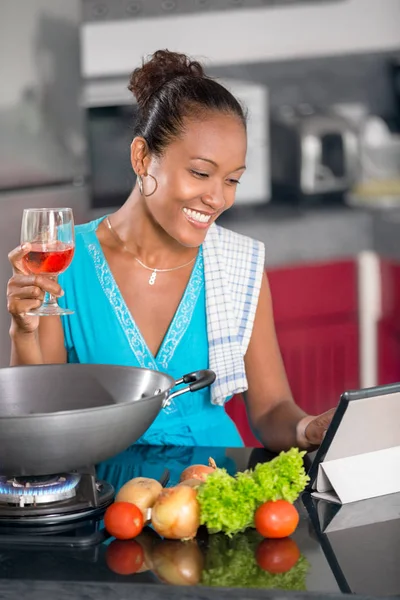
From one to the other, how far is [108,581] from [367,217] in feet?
11.7

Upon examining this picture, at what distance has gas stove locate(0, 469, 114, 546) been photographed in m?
1.45

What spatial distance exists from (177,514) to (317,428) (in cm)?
51

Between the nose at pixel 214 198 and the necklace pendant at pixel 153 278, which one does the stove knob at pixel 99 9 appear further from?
the nose at pixel 214 198

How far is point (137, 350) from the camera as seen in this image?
2201mm

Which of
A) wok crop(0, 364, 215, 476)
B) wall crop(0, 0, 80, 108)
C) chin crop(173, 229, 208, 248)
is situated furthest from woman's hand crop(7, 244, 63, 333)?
wall crop(0, 0, 80, 108)

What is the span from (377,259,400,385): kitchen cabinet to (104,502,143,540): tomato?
9.47 ft

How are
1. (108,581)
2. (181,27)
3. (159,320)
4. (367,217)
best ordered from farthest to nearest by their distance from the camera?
(367,217) → (181,27) → (159,320) → (108,581)

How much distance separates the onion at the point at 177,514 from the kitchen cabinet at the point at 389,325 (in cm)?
288

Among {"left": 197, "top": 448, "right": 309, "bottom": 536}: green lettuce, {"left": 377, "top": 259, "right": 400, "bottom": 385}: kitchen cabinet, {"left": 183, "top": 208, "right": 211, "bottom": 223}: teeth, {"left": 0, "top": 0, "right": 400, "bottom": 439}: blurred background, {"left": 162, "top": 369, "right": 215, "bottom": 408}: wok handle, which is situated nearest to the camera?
{"left": 197, "top": 448, "right": 309, "bottom": 536}: green lettuce

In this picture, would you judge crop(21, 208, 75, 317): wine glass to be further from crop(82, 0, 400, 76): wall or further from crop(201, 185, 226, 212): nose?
crop(82, 0, 400, 76): wall

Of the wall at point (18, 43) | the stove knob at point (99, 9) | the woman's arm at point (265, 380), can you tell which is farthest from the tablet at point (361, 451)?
the stove knob at point (99, 9)

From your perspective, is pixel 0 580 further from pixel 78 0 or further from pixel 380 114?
pixel 380 114

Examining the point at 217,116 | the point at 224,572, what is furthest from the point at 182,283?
the point at 224,572

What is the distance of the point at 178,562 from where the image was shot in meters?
1.38
